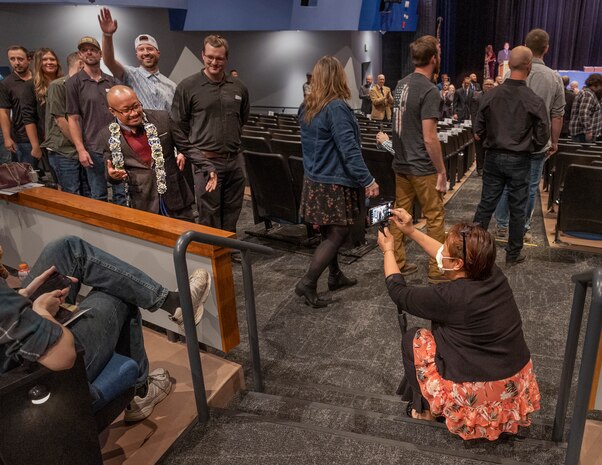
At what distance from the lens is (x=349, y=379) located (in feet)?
8.55

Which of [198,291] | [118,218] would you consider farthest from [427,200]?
[118,218]

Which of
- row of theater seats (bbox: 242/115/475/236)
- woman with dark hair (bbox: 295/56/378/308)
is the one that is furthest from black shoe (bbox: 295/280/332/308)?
row of theater seats (bbox: 242/115/475/236)

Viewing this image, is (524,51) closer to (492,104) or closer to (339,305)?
(492,104)

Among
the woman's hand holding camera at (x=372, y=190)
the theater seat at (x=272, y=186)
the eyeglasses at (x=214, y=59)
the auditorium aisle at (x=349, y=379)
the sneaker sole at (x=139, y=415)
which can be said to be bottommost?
the auditorium aisle at (x=349, y=379)

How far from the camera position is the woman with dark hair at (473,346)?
1.90 m

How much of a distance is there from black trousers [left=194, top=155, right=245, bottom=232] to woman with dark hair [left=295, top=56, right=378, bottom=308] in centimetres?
62

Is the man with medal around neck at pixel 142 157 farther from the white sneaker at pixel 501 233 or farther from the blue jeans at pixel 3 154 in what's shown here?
the blue jeans at pixel 3 154

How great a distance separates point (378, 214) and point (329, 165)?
85 centimetres

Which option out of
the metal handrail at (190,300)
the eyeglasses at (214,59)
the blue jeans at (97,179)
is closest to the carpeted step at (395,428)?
the metal handrail at (190,300)

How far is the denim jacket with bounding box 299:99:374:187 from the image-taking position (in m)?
3.03

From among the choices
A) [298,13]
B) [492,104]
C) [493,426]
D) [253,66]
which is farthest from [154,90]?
[253,66]

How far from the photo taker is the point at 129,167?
114 inches

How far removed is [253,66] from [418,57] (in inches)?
400

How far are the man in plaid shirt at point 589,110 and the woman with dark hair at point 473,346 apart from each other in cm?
447
